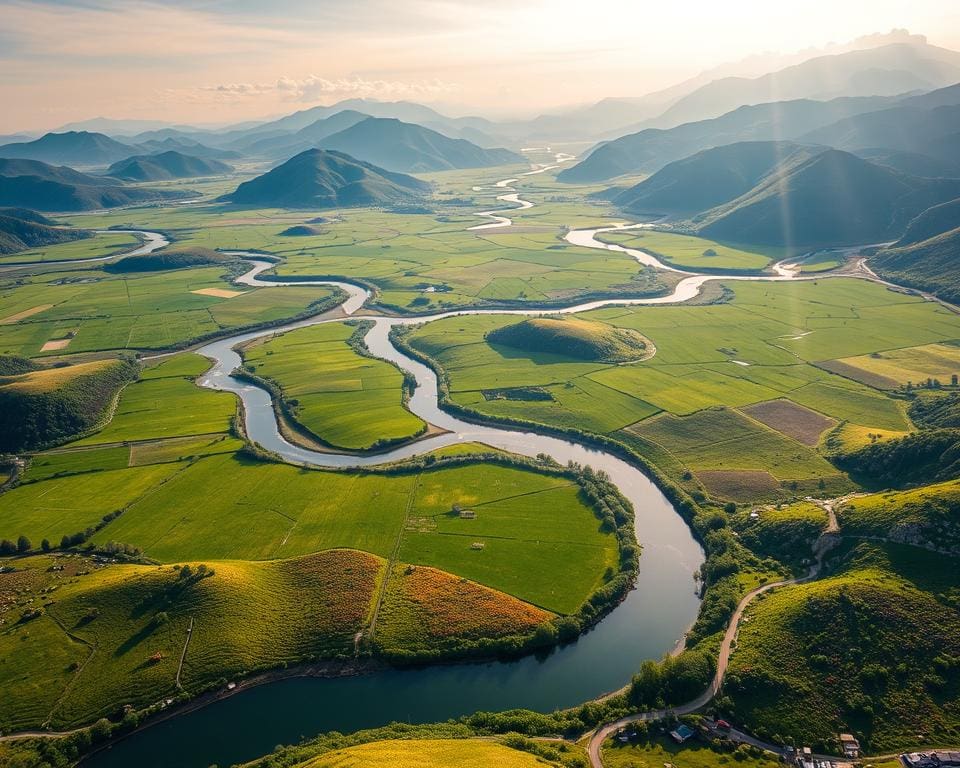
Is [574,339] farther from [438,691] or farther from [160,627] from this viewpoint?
[160,627]

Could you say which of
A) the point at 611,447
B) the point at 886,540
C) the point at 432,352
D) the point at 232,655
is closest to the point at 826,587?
the point at 886,540

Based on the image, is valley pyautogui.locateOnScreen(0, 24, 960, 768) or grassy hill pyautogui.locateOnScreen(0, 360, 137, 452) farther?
grassy hill pyautogui.locateOnScreen(0, 360, 137, 452)

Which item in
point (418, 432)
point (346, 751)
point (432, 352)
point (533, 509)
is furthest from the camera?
point (432, 352)

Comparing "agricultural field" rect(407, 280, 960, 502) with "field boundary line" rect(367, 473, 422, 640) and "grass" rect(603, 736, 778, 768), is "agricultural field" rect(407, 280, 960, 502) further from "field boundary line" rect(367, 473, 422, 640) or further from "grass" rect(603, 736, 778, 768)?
"grass" rect(603, 736, 778, 768)

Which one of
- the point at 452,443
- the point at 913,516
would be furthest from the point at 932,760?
the point at 452,443

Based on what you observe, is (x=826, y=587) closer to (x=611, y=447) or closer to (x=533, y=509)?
(x=533, y=509)

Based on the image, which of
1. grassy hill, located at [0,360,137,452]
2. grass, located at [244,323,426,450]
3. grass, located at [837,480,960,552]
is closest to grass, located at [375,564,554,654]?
grass, located at [837,480,960,552]
